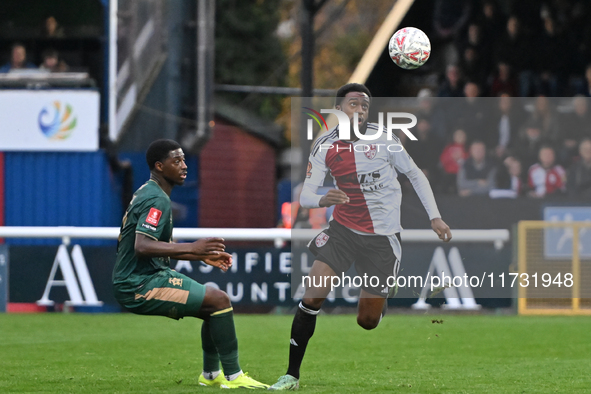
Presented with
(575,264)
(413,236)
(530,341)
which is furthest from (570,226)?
(530,341)

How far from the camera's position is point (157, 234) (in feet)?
21.7

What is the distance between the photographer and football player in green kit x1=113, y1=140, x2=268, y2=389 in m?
6.57

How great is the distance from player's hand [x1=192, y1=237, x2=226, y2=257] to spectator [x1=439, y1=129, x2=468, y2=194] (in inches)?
280

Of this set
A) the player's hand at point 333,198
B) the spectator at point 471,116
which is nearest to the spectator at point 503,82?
the spectator at point 471,116

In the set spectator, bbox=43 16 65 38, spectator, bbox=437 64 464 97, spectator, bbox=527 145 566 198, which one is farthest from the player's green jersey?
spectator, bbox=43 16 65 38

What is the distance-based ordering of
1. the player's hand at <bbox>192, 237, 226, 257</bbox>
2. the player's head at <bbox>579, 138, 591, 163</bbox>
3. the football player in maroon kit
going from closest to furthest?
1. the player's hand at <bbox>192, 237, 226, 257</bbox>
2. the football player in maroon kit
3. the player's head at <bbox>579, 138, 591, 163</bbox>

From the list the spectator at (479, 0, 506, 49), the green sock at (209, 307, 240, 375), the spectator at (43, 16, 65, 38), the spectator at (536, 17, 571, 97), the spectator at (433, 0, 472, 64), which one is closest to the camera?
the green sock at (209, 307, 240, 375)

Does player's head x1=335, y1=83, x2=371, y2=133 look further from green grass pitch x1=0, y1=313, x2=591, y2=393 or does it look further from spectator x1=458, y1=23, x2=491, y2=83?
spectator x1=458, y1=23, x2=491, y2=83

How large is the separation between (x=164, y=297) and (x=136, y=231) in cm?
53

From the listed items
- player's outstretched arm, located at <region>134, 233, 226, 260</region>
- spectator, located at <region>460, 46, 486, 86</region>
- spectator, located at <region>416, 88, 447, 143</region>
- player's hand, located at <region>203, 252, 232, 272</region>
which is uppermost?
spectator, located at <region>460, 46, 486, 86</region>

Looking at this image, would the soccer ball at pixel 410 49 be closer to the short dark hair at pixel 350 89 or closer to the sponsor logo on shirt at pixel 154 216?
the short dark hair at pixel 350 89

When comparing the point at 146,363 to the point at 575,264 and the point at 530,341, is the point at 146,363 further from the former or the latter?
the point at 575,264

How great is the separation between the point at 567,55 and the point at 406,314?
6.95m

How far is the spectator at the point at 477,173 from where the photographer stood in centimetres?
1343
